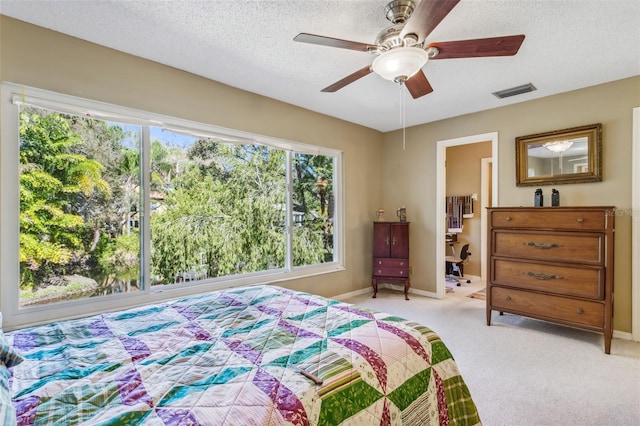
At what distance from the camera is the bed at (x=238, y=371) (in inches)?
35.1

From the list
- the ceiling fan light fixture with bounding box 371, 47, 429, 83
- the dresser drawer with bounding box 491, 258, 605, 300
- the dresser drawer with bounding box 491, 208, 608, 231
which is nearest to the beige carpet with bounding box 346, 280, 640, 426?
the dresser drawer with bounding box 491, 258, 605, 300

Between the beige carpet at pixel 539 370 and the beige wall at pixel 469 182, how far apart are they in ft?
8.20

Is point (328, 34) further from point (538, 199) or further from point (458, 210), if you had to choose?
point (458, 210)

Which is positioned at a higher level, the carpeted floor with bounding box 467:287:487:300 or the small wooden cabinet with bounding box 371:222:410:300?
the small wooden cabinet with bounding box 371:222:410:300

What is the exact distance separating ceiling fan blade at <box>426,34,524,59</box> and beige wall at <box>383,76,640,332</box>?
6.98ft

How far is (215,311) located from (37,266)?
148 centimetres

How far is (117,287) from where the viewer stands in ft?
8.32

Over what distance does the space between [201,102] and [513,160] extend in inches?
141

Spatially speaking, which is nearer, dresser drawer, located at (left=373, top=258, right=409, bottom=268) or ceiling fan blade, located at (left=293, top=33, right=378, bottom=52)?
ceiling fan blade, located at (left=293, top=33, right=378, bottom=52)

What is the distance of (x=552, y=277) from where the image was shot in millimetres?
2922

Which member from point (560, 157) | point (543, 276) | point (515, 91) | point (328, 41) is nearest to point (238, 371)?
point (328, 41)

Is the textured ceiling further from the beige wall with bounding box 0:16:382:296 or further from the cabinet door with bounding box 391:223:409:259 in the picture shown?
the cabinet door with bounding box 391:223:409:259

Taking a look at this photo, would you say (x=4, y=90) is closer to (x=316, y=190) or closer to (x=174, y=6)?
(x=174, y=6)

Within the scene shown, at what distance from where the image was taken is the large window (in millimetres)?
2178
